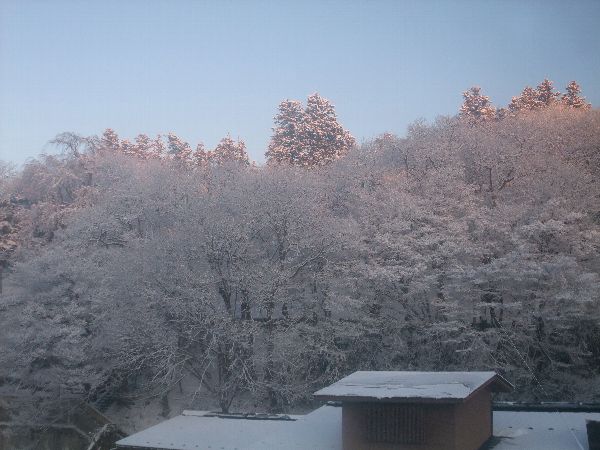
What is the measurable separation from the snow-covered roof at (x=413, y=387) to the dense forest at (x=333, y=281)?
9046mm

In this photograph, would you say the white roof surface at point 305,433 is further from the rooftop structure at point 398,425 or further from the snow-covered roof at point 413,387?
the snow-covered roof at point 413,387

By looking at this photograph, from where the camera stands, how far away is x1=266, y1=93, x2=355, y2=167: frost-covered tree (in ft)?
146

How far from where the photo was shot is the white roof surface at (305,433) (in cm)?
1454

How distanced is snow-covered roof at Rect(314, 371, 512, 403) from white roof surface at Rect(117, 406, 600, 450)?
4.13 feet

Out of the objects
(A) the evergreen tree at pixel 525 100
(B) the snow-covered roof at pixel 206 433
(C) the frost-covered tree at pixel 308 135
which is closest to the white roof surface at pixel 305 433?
(B) the snow-covered roof at pixel 206 433

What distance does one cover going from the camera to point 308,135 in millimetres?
46062

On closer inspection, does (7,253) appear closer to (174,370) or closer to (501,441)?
(174,370)

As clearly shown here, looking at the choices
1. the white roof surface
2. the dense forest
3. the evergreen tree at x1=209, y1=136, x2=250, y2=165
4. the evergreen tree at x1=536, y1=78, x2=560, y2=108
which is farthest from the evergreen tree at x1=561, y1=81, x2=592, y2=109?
the white roof surface

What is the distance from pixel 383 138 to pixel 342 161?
115 inches

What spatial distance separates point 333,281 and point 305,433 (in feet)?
38.4

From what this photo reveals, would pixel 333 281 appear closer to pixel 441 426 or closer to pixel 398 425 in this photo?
pixel 398 425

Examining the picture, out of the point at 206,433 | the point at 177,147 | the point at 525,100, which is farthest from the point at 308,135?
the point at 206,433

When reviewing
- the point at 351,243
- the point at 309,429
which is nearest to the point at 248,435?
the point at 309,429

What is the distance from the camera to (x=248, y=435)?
54.4 feet
